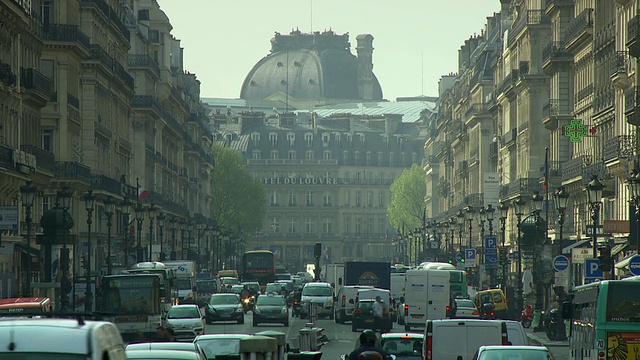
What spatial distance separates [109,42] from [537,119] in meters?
27.1

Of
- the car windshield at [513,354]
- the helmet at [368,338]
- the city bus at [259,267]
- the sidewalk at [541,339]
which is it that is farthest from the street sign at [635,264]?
the city bus at [259,267]

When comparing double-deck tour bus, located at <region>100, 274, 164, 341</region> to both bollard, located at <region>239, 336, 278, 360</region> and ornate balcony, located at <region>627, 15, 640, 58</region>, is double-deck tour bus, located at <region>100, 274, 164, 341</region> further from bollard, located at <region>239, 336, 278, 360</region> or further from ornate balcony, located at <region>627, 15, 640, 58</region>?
bollard, located at <region>239, 336, 278, 360</region>

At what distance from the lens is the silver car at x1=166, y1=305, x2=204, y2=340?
52.7 m

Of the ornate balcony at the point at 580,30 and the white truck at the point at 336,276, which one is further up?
the ornate balcony at the point at 580,30

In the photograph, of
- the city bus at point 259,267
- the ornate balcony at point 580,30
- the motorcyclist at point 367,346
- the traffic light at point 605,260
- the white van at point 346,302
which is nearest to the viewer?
the motorcyclist at point 367,346

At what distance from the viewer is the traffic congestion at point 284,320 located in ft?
51.6

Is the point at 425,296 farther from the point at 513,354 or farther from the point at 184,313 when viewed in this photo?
the point at 513,354

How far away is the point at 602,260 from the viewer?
44781mm

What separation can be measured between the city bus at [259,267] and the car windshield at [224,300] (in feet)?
170

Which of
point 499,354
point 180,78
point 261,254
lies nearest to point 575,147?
point 261,254

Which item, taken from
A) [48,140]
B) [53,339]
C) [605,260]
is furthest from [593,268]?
[48,140]

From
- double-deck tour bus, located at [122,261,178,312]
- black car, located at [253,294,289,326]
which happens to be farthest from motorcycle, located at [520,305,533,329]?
double-deck tour bus, located at [122,261,178,312]

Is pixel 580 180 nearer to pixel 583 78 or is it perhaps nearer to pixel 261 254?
pixel 583 78

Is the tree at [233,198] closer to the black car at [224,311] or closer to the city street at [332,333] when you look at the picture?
the city street at [332,333]
